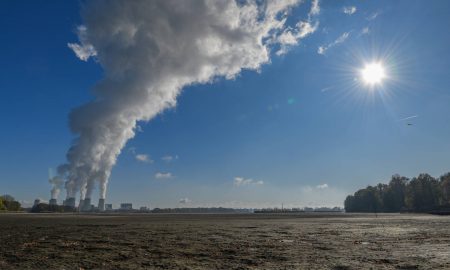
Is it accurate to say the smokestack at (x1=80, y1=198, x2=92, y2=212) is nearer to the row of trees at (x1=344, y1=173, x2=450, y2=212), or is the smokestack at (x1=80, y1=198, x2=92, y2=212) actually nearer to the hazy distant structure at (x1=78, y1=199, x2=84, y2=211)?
the hazy distant structure at (x1=78, y1=199, x2=84, y2=211)

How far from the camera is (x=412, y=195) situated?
16038 cm

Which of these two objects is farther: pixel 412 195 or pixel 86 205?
pixel 86 205

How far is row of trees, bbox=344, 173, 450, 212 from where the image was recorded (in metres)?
152

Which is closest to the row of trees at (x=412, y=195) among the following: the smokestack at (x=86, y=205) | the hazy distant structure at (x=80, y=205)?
the hazy distant structure at (x=80, y=205)

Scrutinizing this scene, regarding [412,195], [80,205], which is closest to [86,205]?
[80,205]

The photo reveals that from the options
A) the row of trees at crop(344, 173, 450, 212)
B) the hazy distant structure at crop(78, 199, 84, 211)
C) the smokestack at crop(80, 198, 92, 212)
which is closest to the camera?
the row of trees at crop(344, 173, 450, 212)

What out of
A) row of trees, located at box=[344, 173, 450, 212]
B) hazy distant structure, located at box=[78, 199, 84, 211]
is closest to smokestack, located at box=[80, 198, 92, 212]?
hazy distant structure, located at box=[78, 199, 84, 211]

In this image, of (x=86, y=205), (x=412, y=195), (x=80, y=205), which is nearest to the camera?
(x=412, y=195)

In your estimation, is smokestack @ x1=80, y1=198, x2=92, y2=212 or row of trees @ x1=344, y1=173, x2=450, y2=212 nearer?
row of trees @ x1=344, y1=173, x2=450, y2=212

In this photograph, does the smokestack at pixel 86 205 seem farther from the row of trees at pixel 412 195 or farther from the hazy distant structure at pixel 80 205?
the row of trees at pixel 412 195

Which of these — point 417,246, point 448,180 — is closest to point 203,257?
point 417,246

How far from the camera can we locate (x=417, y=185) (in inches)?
6353

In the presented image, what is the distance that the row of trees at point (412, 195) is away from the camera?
152 meters

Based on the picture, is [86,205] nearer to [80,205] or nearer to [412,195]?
[80,205]
